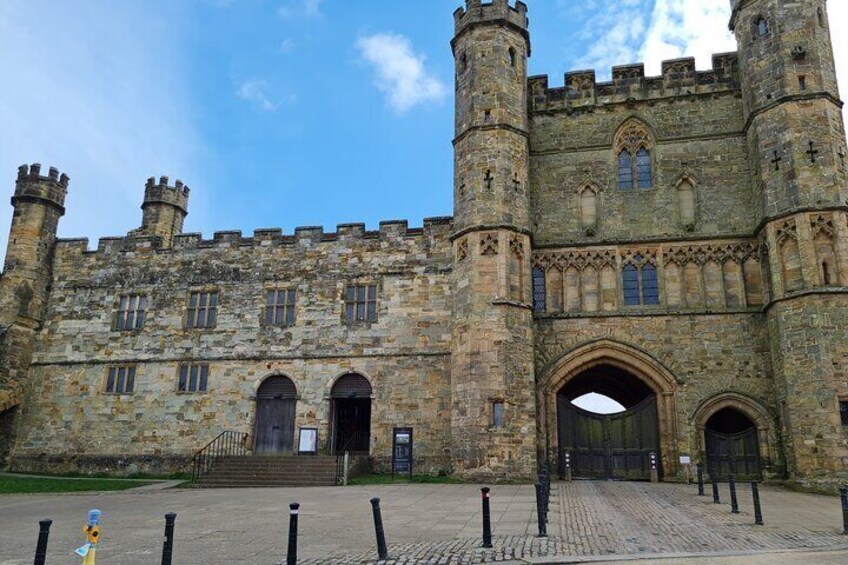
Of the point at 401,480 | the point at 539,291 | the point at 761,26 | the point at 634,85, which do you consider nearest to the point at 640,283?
the point at 539,291

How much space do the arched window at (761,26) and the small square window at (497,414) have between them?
1384 centimetres

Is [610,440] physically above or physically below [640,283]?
below

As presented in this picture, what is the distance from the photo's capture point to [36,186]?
25.0 meters

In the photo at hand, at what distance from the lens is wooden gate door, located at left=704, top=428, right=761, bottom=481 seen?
19.0 meters

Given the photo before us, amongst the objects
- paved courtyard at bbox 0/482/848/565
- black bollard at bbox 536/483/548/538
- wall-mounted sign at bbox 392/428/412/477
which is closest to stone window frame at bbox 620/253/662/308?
paved courtyard at bbox 0/482/848/565

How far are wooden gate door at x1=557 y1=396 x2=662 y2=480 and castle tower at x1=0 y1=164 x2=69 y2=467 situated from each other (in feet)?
61.0

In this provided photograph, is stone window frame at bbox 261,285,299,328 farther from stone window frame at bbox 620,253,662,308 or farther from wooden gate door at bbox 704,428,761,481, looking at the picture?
wooden gate door at bbox 704,428,761,481

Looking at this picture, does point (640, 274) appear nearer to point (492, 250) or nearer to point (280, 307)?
point (492, 250)

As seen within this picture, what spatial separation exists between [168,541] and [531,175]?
Answer: 18131 mm

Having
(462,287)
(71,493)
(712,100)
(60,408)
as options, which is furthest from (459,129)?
(60,408)

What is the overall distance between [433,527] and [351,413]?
47.5 feet

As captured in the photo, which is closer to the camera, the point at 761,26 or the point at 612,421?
the point at 612,421

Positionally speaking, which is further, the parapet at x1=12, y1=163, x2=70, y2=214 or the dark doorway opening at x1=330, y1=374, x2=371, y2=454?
the parapet at x1=12, y1=163, x2=70, y2=214

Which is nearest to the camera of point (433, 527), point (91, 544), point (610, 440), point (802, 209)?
point (91, 544)
